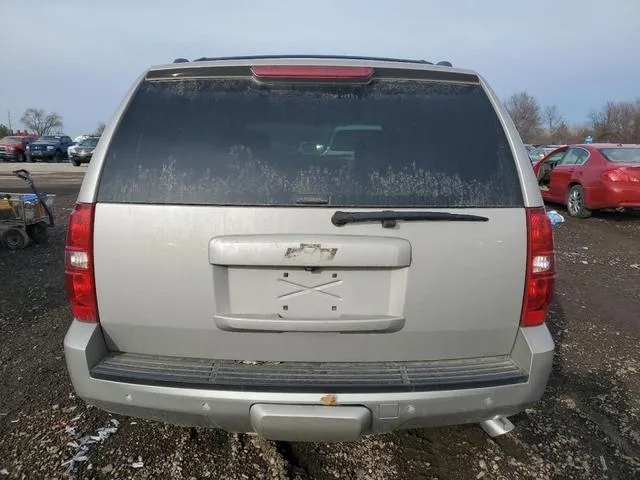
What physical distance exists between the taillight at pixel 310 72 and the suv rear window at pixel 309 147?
47mm

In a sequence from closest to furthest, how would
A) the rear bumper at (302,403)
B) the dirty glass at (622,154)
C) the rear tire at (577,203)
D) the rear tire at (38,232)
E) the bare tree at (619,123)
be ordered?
the rear bumper at (302,403) < the rear tire at (38,232) < the dirty glass at (622,154) < the rear tire at (577,203) < the bare tree at (619,123)

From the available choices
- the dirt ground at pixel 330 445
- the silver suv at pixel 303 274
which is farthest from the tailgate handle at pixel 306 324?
the dirt ground at pixel 330 445

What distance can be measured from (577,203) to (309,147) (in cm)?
1033

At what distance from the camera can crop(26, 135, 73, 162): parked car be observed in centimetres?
3412

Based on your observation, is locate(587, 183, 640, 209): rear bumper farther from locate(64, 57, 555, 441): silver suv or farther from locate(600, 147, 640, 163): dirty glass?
locate(64, 57, 555, 441): silver suv

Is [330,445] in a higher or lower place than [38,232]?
higher

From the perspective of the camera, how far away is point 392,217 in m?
2.08

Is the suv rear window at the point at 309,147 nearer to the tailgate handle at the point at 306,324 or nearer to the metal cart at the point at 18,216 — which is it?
the tailgate handle at the point at 306,324

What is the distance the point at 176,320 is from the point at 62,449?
1.21m

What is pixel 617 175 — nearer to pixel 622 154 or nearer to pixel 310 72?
pixel 622 154

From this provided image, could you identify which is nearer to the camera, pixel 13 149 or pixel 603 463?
pixel 603 463

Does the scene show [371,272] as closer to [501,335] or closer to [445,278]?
[445,278]

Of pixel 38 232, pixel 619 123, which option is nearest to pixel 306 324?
pixel 38 232

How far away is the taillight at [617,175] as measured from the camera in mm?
9656
